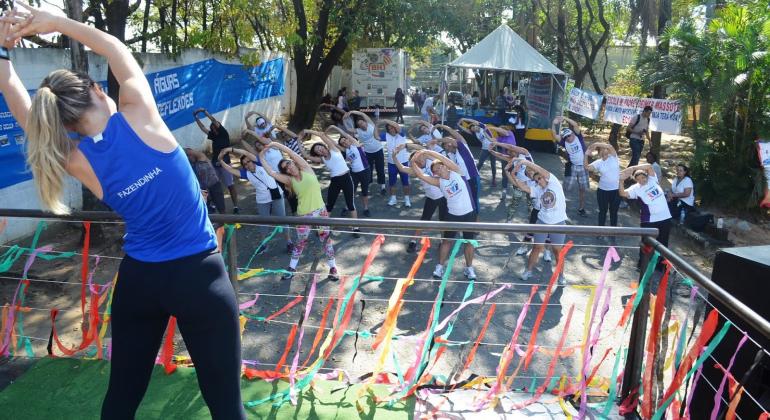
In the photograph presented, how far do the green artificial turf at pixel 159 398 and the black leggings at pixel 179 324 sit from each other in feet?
4.08

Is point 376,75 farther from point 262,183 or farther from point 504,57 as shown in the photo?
point 262,183

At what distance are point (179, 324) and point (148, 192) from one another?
48 centimetres

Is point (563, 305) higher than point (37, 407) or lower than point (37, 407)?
lower

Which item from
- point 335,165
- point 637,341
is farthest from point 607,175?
point 637,341

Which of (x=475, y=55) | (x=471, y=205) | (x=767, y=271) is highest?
(x=475, y=55)

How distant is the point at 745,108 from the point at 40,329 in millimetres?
11635

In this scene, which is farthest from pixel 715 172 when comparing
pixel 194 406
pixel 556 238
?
pixel 194 406

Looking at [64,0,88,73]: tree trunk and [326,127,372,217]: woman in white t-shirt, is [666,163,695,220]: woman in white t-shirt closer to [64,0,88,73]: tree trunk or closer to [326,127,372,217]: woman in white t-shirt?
[326,127,372,217]: woman in white t-shirt

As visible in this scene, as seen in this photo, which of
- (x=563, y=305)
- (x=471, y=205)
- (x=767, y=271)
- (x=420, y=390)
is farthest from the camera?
(x=471, y=205)

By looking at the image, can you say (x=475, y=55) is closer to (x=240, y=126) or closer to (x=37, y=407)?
(x=240, y=126)

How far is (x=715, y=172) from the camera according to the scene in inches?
454

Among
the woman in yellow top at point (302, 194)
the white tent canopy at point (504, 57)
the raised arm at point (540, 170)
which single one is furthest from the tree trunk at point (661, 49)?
the woman in yellow top at point (302, 194)

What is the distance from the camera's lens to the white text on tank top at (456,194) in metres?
7.36

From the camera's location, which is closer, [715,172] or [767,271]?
[767,271]
